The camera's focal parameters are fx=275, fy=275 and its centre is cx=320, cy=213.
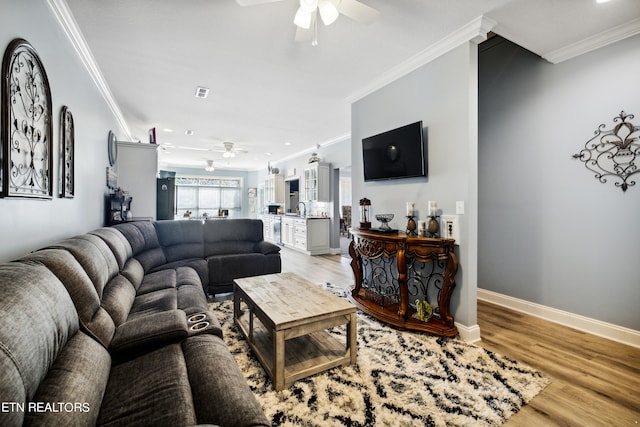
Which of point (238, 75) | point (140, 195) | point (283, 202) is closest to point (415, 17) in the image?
point (238, 75)

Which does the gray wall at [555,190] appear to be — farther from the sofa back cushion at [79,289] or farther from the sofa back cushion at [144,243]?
the sofa back cushion at [144,243]

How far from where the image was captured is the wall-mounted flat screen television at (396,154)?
9.27ft

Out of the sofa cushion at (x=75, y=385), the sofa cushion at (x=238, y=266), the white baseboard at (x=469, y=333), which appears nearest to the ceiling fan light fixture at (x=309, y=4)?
the sofa cushion at (x=75, y=385)

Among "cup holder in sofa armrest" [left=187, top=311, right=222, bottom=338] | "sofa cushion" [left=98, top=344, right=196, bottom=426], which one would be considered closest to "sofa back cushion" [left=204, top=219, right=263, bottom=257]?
"cup holder in sofa armrest" [left=187, top=311, right=222, bottom=338]

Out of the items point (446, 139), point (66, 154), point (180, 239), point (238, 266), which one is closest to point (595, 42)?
point (446, 139)

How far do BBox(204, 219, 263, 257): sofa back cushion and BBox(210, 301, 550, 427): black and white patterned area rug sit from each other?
1849mm

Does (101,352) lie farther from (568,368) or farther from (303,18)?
(568,368)

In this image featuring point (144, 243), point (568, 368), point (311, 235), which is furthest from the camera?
point (311, 235)

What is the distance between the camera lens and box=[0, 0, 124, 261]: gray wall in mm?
1552

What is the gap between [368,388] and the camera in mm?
1768

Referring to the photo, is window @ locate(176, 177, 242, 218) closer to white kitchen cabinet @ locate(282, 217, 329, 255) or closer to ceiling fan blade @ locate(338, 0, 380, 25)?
white kitchen cabinet @ locate(282, 217, 329, 255)

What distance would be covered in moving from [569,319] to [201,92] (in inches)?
195

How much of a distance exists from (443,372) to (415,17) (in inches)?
108

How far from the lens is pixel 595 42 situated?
251 centimetres
